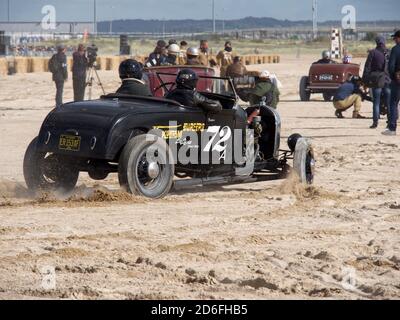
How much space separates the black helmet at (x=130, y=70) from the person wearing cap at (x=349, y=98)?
12.7m

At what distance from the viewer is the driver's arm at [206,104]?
39.9 ft

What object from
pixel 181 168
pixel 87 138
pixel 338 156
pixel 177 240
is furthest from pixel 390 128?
pixel 177 240

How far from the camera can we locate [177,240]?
956 cm

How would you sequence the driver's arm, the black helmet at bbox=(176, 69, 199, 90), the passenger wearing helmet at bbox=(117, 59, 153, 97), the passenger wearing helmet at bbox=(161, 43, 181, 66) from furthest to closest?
the passenger wearing helmet at bbox=(161, 43, 181, 66), the passenger wearing helmet at bbox=(117, 59, 153, 97), the black helmet at bbox=(176, 69, 199, 90), the driver's arm

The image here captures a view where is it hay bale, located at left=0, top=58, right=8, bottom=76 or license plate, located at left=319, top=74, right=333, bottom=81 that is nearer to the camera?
license plate, located at left=319, top=74, right=333, bottom=81

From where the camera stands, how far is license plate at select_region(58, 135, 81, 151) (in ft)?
37.2

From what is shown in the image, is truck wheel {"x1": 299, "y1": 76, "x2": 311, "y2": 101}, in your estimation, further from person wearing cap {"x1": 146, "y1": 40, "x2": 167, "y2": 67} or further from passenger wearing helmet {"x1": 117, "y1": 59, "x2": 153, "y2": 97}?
passenger wearing helmet {"x1": 117, "y1": 59, "x2": 153, "y2": 97}

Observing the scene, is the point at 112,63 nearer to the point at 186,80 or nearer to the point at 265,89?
the point at 265,89

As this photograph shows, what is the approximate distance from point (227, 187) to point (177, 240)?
3.92 m

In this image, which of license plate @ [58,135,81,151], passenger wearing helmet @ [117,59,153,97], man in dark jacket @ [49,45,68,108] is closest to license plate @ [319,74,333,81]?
man in dark jacket @ [49,45,68,108]

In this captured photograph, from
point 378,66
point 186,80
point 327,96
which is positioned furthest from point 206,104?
point 327,96

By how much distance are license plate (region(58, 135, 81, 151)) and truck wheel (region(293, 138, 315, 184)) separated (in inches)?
115

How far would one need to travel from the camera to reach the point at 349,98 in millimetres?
25250
